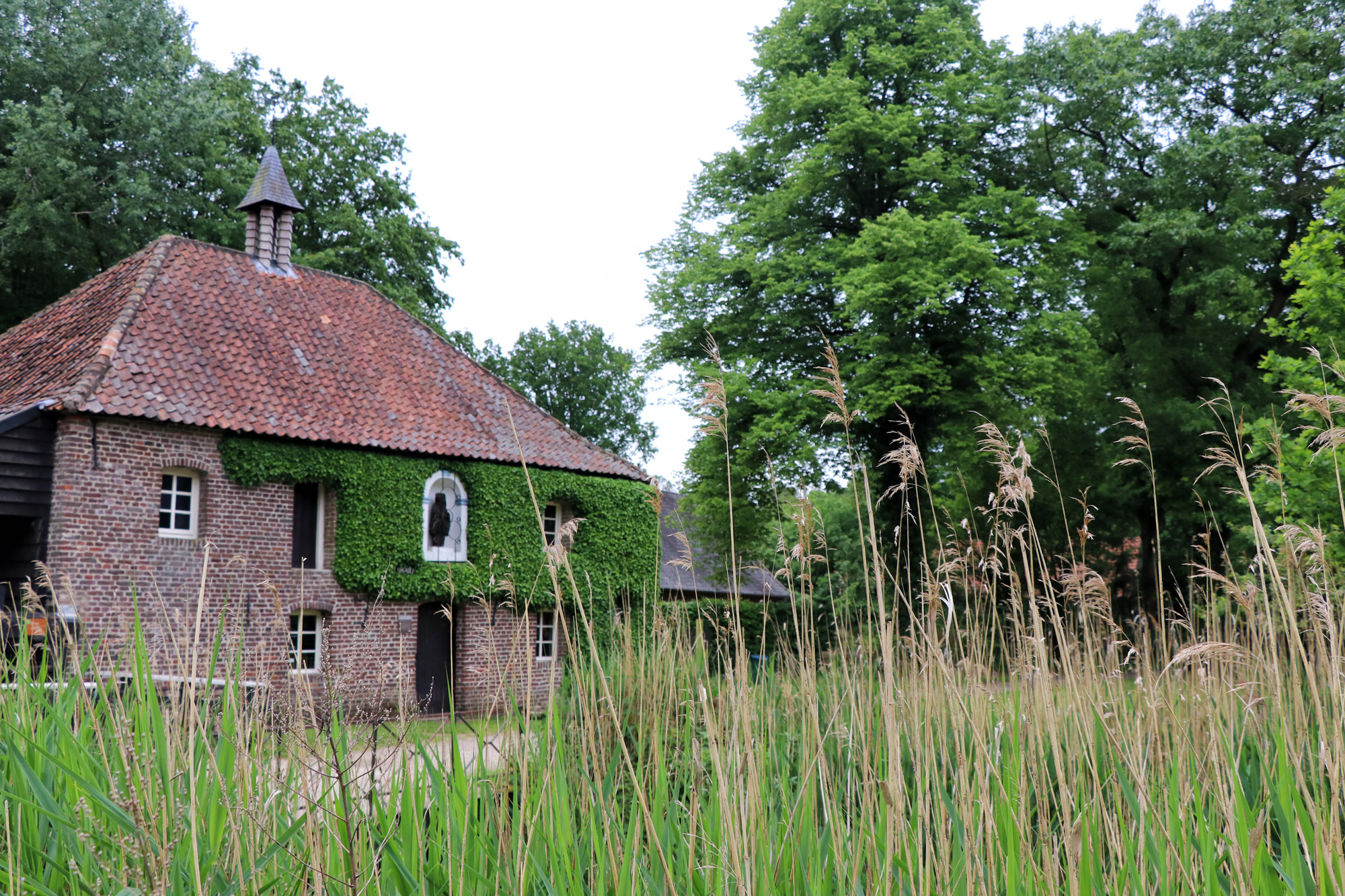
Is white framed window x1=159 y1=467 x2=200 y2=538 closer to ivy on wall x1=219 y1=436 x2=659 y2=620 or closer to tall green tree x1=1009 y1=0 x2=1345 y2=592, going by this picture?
ivy on wall x1=219 y1=436 x2=659 y2=620

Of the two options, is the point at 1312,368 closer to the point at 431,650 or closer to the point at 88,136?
the point at 431,650

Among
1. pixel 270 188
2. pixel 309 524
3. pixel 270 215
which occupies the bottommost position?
pixel 309 524

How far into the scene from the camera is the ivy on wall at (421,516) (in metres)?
15.2

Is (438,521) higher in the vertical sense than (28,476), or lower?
lower

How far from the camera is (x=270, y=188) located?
1847 cm

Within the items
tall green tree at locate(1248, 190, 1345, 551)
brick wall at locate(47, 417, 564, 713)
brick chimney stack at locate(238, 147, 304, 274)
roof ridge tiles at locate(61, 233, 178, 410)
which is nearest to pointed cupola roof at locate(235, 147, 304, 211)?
brick chimney stack at locate(238, 147, 304, 274)

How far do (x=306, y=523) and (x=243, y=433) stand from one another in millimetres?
1951

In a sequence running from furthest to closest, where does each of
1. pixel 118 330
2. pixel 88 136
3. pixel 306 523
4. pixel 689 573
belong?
pixel 88 136, pixel 689 573, pixel 306 523, pixel 118 330

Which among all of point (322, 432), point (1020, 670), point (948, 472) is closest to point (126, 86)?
point (322, 432)

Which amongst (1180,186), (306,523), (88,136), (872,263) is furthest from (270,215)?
(1180,186)

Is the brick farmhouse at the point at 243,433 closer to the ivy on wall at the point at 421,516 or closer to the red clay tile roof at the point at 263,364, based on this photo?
the red clay tile roof at the point at 263,364

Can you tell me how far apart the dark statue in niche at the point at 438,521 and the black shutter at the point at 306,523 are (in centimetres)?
201

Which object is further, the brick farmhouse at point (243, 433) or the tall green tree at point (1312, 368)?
the brick farmhouse at point (243, 433)

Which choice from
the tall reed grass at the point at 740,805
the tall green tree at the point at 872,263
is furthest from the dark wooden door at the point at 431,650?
the tall reed grass at the point at 740,805
